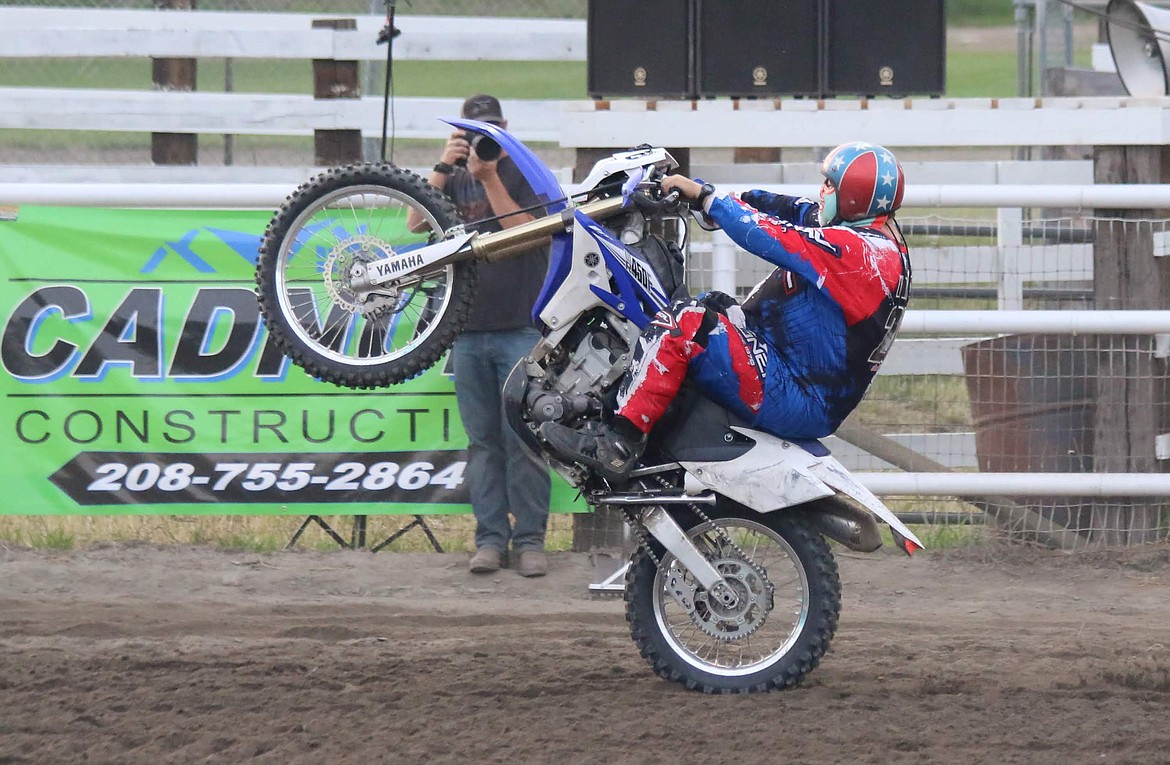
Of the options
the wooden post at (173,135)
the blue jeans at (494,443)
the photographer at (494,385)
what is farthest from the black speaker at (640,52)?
the wooden post at (173,135)

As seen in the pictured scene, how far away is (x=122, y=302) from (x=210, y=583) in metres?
1.36

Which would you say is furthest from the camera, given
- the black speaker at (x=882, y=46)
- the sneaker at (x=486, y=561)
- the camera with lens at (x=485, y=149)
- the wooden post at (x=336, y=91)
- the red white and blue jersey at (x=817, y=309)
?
the wooden post at (x=336, y=91)

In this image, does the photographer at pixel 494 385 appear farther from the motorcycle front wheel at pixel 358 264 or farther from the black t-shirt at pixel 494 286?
the motorcycle front wheel at pixel 358 264

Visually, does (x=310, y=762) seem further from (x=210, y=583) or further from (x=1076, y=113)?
(x=1076, y=113)

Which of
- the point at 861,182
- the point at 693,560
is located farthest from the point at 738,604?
the point at 861,182

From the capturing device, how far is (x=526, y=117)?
1016cm

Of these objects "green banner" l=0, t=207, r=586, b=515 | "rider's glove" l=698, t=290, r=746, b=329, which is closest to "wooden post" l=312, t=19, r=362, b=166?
"green banner" l=0, t=207, r=586, b=515

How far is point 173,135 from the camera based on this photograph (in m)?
9.75

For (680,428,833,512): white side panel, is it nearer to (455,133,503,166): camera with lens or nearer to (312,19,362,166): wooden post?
(455,133,503,166): camera with lens

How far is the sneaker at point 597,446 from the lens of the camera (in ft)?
16.6

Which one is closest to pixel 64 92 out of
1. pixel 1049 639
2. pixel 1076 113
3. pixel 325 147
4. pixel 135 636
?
pixel 325 147

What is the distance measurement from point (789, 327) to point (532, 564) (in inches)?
96.2

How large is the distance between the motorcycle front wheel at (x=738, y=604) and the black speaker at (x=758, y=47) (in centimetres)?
267

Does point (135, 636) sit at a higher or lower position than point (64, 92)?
lower
